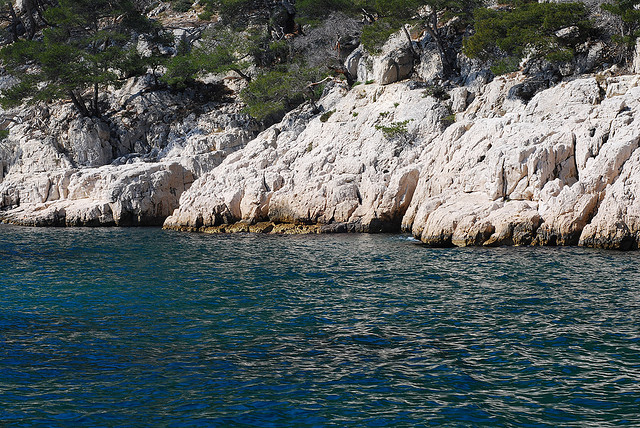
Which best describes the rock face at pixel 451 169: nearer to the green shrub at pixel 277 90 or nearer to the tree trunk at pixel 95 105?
the green shrub at pixel 277 90

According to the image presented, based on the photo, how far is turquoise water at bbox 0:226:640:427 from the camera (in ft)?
42.5

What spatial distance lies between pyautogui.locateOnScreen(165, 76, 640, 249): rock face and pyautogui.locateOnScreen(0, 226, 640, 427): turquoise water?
3.77m

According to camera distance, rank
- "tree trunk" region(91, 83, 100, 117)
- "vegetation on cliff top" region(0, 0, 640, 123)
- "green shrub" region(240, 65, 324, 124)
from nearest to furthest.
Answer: "vegetation on cliff top" region(0, 0, 640, 123) < "green shrub" region(240, 65, 324, 124) < "tree trunk" region(91, 83, 100, 117)

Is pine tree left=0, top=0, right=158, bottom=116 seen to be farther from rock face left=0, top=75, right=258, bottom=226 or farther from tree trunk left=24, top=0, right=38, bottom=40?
tree trunk left=24, top=0, right=38, bottom=40

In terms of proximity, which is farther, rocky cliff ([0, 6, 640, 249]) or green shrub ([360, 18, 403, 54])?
green shrub ([360, 18, 403, 54])

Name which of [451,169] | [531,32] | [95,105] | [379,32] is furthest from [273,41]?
[451,169]

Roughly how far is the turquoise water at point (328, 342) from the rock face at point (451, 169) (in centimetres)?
377

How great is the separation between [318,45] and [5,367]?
62.6 meters

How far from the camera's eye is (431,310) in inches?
839

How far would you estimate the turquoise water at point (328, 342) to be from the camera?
1295cm

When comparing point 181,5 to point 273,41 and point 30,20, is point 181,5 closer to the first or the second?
point 30,20

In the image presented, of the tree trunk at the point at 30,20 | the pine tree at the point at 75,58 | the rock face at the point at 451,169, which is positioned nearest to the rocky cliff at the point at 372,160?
the rock face at the point at 451,169

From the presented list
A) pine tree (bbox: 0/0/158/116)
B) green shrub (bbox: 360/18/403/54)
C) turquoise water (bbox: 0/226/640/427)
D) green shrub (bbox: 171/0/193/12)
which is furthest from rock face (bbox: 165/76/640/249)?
green shrub (bbox: 171/0/193/12)

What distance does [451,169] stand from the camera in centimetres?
4334
